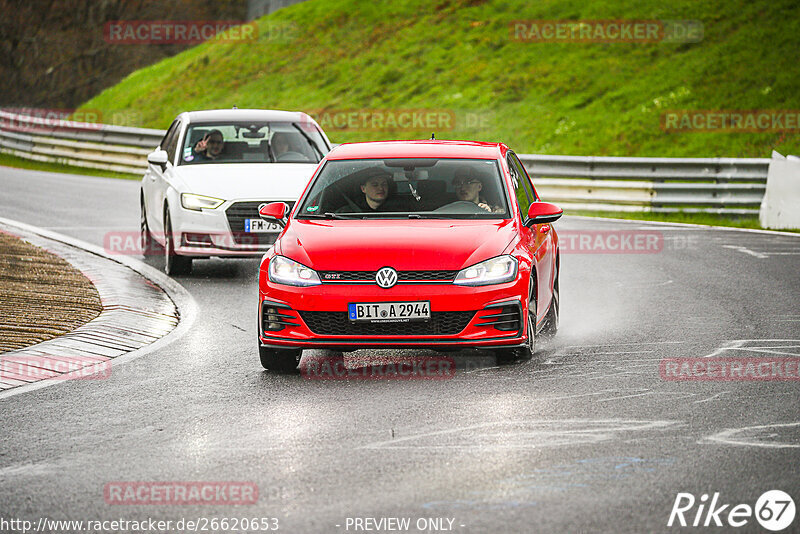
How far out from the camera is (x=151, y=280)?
1359cm

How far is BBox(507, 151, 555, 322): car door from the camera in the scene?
9.40 m

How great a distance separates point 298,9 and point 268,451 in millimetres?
41627

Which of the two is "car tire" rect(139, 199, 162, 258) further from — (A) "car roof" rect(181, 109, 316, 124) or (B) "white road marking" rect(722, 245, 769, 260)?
(B) "white road marking" rect(722, 245, 769, 260)

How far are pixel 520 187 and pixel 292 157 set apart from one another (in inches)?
210

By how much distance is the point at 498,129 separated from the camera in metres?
32.7

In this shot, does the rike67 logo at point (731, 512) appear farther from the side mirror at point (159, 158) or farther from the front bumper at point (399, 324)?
the side mirror at point (159, 158)

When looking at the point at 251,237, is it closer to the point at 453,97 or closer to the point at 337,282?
the point at 337,282

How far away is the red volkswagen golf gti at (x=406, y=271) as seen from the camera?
8.47m

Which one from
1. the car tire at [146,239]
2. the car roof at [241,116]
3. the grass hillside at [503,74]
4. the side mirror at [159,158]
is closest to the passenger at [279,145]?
the car roof at [241,116]

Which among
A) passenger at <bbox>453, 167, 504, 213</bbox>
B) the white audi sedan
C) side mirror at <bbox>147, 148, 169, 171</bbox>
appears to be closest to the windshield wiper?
passenger at <bbox>453, 167, 504, 213</bbox>

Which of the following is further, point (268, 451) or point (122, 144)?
point (122, 144)

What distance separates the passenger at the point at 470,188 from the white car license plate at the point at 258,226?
429 cm

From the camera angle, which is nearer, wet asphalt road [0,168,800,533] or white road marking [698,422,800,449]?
wet asphalt road [0,168,800,533]

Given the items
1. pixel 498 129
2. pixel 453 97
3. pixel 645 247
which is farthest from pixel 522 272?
pixel 453 97
